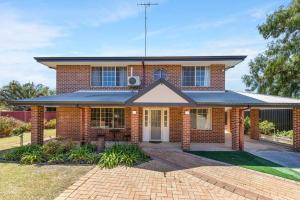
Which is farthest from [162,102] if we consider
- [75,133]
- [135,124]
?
[75,133]

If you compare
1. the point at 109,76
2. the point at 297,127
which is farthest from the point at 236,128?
the point at 109,76

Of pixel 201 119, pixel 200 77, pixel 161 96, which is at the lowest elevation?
pixel 201 119

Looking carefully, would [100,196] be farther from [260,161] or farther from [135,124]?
[260,161]

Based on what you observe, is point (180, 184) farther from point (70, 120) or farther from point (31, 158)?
point (70, 120)

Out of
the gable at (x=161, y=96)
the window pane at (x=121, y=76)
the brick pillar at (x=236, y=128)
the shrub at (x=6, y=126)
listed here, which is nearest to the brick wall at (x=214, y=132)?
the brick pillar at (x=236, y=128)

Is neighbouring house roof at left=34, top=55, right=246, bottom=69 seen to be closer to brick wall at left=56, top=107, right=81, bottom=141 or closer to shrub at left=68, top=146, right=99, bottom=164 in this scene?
brick wall at left=56, top=107, right=81, bottom=141

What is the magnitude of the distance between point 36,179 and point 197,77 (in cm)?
1254

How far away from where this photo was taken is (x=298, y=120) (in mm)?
14320

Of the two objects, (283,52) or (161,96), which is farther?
(283,52)

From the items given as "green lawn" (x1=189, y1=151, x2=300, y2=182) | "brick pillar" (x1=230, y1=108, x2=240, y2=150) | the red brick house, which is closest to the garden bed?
"green lawn" (x1=189, y1=151, x2=300, y2=182)

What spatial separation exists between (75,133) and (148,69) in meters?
7.04

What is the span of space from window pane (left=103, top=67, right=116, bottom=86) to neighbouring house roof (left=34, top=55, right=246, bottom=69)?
2.37ft

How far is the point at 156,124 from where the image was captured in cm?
1720

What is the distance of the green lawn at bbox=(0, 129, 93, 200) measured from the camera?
712 centimetres
